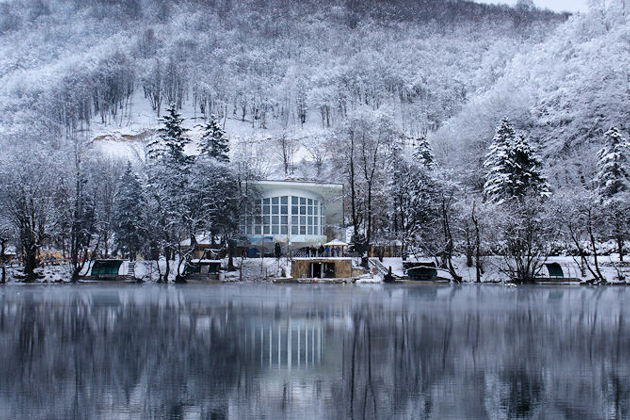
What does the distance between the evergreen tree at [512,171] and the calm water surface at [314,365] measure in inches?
1087

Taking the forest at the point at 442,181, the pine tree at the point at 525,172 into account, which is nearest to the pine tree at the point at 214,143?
the forest at the point at 442,181

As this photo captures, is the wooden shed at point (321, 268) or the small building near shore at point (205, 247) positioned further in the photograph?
the small building near shore at point (205, 247)

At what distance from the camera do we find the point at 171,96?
145625mm

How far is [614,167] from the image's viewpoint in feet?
153

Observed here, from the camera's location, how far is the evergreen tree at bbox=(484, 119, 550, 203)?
48.7 metres

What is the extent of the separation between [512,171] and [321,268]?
48.8 ft

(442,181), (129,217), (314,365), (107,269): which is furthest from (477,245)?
(314,365)

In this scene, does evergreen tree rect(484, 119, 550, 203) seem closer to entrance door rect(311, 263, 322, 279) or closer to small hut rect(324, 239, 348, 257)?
small hut rect(324, 239, 348, 257)

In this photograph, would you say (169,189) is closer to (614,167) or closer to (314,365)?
(614,167)

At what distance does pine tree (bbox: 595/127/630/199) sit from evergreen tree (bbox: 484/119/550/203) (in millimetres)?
3845

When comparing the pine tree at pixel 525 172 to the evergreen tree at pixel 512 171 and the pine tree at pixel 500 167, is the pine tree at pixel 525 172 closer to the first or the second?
the evergreen tree at pixel 512 171

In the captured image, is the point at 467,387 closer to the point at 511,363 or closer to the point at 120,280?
the point at 511,363

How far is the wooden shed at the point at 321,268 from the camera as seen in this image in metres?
46.8

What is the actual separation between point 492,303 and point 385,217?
34.1 metres
